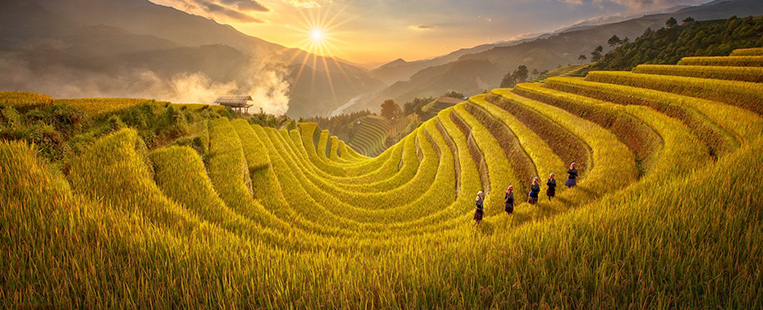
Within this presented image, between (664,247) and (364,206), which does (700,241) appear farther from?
(364,206)

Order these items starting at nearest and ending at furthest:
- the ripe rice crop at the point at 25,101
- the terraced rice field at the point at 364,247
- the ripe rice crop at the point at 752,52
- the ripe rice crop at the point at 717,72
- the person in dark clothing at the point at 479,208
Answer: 1. the terraced rice field at the point at 364,247
2. the person in dark clothing at the point at 479,208
3. the ripe rice crop at the point at 25,101
4. the ripe rice crop at the point at 717,72
5. the ripe rice crop at the point at 752,52

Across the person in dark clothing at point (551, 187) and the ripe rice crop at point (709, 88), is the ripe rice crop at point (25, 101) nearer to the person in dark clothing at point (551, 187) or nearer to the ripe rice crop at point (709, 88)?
the person in dark clothing at point (551, 187)

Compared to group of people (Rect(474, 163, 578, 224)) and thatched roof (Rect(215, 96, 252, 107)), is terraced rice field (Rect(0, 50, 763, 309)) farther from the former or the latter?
thatched roof (Rect(215, 96, 252, 107))

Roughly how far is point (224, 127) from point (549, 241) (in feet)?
55.2

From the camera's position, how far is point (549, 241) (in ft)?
9.70

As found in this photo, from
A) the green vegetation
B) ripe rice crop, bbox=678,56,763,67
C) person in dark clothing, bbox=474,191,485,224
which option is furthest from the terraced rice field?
the green vegetation

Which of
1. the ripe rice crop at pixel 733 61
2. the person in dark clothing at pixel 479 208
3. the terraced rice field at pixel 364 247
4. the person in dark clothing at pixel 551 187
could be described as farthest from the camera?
the ripe rice crop at pixel 733 61

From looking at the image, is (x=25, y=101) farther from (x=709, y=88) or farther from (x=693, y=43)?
(x=693, y=43)

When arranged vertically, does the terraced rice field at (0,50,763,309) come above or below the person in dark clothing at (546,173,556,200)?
above

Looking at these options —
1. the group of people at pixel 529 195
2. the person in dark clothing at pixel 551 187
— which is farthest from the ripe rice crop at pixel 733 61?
the person in dark clothing at pixel 551 187

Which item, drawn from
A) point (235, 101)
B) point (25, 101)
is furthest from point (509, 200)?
point (235, 101)

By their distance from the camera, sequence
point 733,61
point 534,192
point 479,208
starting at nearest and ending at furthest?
point 479,208
point 534,192
point 733,61

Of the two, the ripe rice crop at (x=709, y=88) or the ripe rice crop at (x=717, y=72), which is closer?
the ripe rice crop at (x=709, y=88)

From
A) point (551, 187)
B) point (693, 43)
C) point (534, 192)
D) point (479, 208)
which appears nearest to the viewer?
point (479, 208)
